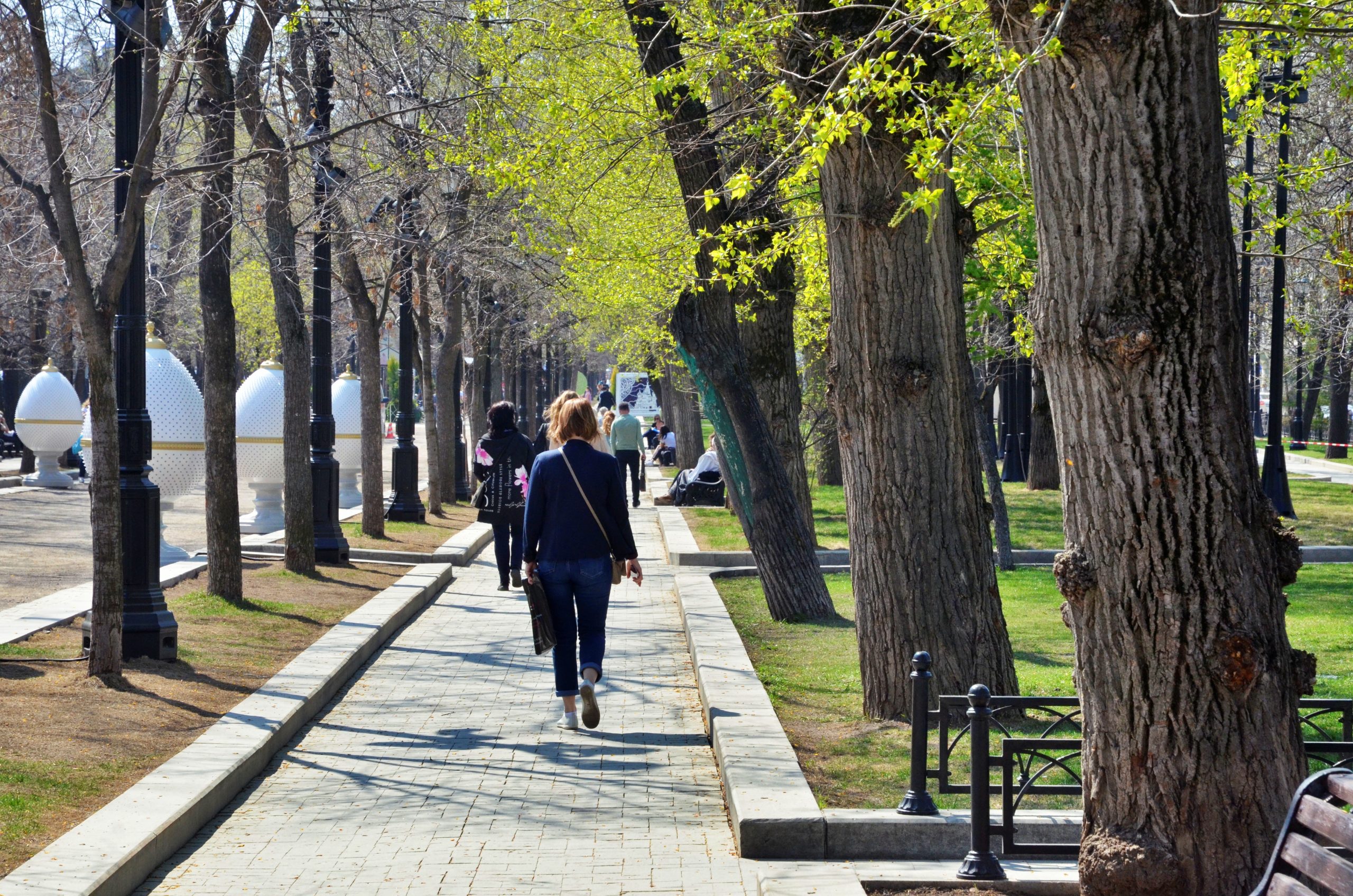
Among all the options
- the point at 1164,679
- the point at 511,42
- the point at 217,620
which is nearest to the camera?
the point at 1164,679

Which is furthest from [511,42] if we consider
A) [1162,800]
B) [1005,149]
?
[1162,800]

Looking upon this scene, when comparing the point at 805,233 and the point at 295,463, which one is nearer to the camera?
the point at 805,233

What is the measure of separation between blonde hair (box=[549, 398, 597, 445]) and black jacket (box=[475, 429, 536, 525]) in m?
5.62

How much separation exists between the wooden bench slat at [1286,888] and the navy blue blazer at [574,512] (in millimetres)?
5245

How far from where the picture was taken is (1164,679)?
472cm

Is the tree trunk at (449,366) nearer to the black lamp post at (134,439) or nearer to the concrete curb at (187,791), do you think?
the black lamp post at (134,439)

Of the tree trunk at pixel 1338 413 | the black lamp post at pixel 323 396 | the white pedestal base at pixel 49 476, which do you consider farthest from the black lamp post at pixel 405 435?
the tree trunk at pixel 1338 413

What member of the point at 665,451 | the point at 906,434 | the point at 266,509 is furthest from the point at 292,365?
the point at 665,451

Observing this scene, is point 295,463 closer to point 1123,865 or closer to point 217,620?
point 217,620

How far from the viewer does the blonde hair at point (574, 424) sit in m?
9.07

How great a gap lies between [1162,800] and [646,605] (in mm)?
10689

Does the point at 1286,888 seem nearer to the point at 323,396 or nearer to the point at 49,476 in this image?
the point at 323,396

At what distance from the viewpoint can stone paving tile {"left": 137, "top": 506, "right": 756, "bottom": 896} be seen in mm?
5875

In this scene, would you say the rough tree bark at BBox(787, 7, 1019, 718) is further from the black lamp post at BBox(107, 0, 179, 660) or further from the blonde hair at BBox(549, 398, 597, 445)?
the black lamp post at BBox(107, 0, 179, 660)
